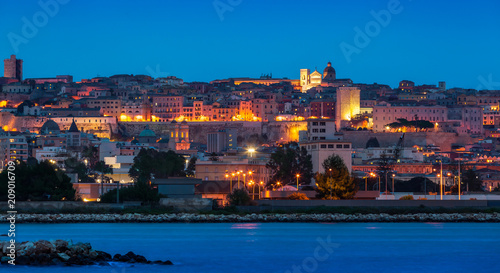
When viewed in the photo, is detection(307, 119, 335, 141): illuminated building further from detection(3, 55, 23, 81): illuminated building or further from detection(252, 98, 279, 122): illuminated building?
detection(3, 55, 23, 81): illuminated building

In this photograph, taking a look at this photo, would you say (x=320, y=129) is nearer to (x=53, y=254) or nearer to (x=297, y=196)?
(x=297, y=196)

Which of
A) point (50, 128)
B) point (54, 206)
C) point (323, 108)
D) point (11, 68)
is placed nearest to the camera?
point (54, 206)

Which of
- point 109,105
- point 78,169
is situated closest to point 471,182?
point 78,169

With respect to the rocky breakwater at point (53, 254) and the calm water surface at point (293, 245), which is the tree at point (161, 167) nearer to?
the calm water surface at point (293, 245)

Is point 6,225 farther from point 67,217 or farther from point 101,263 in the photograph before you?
point 101,263

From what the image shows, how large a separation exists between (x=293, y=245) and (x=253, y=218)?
7.09 metres

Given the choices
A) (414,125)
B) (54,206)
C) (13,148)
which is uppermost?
(414,125)

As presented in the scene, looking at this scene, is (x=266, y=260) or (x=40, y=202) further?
(x=40, y=202)

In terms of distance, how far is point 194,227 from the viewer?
33.9 metres

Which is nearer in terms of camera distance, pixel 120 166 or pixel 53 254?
pixel 53 254

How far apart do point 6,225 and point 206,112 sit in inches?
2864

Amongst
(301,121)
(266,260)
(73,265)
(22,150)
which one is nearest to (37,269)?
(73,265)

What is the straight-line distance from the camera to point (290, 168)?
49.7 meters

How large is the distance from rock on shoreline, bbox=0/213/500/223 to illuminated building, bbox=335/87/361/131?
220ft
